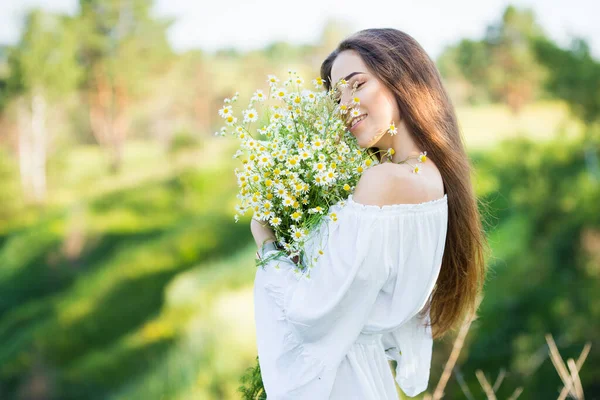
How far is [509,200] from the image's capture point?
46.4ft

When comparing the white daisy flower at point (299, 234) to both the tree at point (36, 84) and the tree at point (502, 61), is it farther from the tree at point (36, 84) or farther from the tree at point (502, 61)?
the tree at point (502, 61)

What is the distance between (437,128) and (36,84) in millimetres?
15969

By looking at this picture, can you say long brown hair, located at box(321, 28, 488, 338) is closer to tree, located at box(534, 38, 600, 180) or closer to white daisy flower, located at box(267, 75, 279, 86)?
white daisy flower, located at box(267, 75, 279, 86)

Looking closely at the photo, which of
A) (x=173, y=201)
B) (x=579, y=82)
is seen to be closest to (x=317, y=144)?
(x=579, y=82)

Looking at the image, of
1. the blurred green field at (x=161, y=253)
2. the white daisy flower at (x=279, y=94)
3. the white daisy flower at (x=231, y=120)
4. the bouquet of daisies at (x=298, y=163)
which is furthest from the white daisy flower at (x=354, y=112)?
the blurred green field at (x=161, y=253)

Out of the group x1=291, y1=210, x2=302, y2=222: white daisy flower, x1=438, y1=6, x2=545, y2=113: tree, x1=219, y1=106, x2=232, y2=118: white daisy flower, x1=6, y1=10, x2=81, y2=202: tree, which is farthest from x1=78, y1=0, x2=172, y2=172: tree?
x1=291, y1=210, x2=302, y2=222: white daisy flower

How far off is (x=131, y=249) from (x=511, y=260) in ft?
30.8

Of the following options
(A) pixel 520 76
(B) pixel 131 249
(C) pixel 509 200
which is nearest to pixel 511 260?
(C) pixel 509 200

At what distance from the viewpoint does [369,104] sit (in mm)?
1812

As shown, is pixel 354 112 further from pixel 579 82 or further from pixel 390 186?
pixel 579 82

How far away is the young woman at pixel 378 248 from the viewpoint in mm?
1653

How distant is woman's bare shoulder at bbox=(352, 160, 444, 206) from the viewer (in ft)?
5.42

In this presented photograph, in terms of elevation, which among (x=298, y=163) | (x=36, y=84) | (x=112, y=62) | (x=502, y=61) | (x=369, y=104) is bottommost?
(x=298, y=163)

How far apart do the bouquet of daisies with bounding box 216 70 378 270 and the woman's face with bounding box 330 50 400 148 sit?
0.03 m
